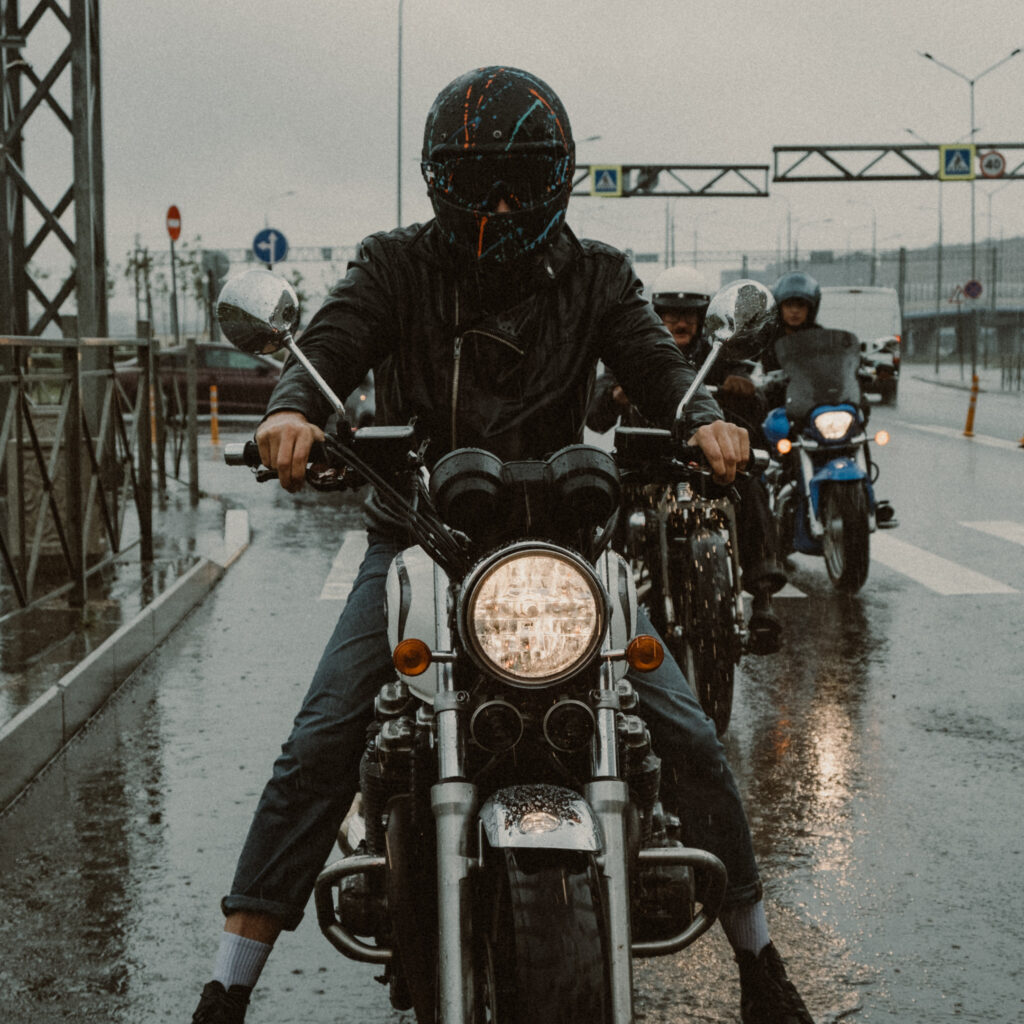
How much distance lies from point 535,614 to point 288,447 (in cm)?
58

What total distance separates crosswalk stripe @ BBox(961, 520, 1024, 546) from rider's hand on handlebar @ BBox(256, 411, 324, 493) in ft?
32.1

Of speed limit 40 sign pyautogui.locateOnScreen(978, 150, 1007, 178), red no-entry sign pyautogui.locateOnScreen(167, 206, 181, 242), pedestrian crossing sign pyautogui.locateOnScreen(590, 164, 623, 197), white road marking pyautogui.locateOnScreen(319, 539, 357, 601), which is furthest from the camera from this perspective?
pedestrian crossing sign pyautogui.locateOnScreen(590, 164, 623, 197)

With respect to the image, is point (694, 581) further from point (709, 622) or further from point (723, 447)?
point (723, 447)

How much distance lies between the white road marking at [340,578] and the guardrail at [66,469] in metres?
1.19

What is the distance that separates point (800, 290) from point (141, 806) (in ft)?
18.9

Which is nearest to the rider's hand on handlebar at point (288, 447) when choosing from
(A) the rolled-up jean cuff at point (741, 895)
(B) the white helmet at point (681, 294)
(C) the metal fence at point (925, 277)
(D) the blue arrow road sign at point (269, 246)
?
(A) the rolled-up jean cuff at point (741, 895)

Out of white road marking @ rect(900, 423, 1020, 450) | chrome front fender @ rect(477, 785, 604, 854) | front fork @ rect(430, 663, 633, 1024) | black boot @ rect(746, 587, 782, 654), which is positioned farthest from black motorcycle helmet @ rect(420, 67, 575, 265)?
white road marking @ rect(900, 423, 1020, 450)

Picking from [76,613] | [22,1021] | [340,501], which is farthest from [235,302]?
[340,501]

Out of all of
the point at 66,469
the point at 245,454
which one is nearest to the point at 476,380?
the point at 245,454

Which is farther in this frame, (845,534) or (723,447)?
(845,534)

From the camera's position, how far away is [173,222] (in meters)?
28.8

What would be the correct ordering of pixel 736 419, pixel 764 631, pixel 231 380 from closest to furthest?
pixel 764 631, pixel 736 419, pixel 231 380

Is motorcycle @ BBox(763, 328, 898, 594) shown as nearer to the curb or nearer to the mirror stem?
the curb

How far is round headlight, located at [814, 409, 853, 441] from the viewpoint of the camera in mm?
9312
